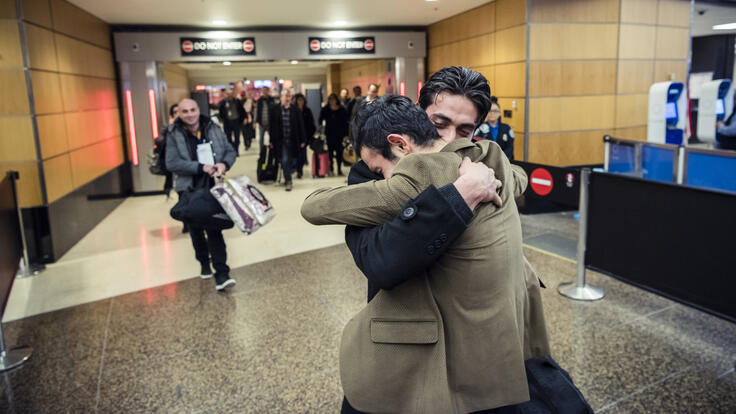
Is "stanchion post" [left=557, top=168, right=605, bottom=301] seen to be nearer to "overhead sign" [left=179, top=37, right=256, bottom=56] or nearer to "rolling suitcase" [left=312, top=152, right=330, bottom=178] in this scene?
"rolling suitcase" [left=312, top=152, right=330, bottom=178]

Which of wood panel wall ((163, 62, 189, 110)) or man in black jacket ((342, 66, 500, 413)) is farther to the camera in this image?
wood panel wall ((163, 62, 189, 110))

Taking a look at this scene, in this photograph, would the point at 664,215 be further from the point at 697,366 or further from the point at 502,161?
the point at 502,161

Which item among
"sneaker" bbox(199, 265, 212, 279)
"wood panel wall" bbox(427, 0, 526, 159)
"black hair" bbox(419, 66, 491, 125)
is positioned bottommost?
"sneaker" bbox(199, 265, 212, 279)

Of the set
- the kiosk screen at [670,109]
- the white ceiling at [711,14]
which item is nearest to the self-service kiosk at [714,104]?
the white ceiling at [711,14]

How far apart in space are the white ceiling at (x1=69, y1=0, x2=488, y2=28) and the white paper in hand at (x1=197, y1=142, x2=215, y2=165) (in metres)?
3.80

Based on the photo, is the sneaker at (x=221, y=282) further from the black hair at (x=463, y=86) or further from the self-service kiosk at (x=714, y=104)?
the self-service kiosk at (x=714, y=104)

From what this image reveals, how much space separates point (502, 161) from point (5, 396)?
297 centimetres

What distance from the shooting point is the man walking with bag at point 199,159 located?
13.6 ft

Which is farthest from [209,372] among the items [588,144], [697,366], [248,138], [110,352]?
[248,138]

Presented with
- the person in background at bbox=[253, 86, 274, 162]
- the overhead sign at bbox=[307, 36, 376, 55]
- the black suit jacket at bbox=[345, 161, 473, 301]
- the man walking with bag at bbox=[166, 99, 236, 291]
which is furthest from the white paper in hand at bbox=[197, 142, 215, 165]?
the overhead sign at bbox=[307, 36, 376, 55]

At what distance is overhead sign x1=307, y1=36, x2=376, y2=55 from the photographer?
10.1 meters

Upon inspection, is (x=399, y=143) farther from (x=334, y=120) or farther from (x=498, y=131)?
(x=334, y=120)

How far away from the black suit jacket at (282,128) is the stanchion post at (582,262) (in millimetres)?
5866

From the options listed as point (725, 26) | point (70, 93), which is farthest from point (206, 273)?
point (725, 26)
